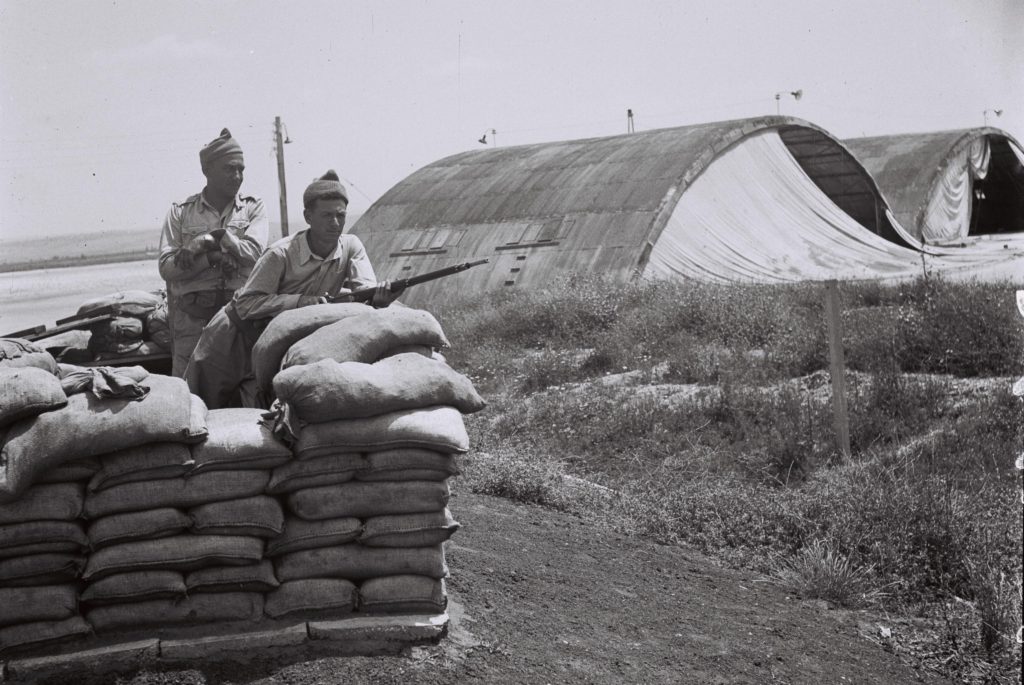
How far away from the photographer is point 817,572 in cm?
608

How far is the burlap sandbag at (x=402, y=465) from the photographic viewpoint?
4.61m

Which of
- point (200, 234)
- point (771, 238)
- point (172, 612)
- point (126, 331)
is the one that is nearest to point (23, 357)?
point (172, 612)

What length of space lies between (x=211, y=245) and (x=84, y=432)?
8.13ft

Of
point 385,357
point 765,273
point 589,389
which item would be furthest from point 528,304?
point 385,357

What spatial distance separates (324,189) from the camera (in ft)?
18.8

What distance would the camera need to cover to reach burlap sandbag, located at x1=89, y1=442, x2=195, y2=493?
4324 millimetres

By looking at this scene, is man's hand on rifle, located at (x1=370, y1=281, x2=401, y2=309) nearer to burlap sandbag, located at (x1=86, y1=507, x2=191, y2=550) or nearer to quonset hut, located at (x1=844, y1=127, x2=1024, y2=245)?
burlap sandbag, located at (x1=86, y1=507, x2=191, y2=550)

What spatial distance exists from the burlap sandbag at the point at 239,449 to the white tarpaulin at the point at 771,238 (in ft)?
46.4

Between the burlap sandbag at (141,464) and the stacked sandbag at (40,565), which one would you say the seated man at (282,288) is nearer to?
the burlap sandbag at (141,464)

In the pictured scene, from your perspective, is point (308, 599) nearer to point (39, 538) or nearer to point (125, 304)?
point (39, 538)

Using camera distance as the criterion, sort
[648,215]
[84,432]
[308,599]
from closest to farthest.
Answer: [84,432] < [308,599] < [648,215]

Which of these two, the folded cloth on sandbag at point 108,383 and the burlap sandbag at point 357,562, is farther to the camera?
the burlap sandbag at point 357,562

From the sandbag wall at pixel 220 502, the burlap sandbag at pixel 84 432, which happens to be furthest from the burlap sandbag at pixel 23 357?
the burlap sandbag at pixel 84 432

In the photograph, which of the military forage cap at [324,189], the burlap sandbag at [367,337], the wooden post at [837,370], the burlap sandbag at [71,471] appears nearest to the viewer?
the burlap sandbag at [71,471]
